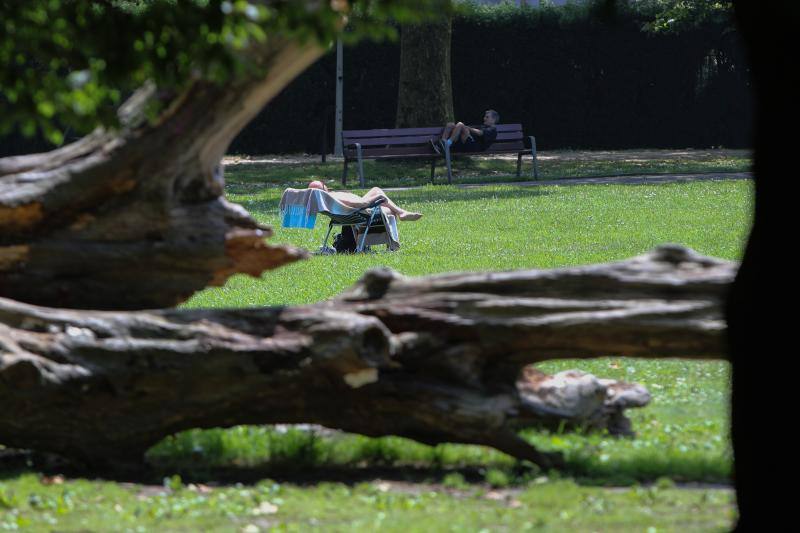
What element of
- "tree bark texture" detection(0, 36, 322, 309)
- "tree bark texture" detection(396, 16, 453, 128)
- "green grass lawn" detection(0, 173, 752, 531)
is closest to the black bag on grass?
"green grass lawn" detection(0, 173, 752, 531)

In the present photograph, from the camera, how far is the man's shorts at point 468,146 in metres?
24.1

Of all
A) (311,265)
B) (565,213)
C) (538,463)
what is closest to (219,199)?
(538,463)

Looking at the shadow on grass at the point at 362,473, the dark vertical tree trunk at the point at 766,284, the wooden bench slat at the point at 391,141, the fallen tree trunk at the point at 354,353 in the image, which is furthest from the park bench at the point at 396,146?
the dark vertical tree trunk at the point at 766,284

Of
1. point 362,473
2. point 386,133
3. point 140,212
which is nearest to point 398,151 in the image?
point 386,133

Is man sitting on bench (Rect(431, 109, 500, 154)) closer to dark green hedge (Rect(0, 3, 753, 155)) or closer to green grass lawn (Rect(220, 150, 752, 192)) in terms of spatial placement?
green grass lawn (Rect(220, 150, 752, 192))

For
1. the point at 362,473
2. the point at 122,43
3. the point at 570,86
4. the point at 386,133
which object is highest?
the point at 570,86

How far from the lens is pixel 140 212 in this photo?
6566mm

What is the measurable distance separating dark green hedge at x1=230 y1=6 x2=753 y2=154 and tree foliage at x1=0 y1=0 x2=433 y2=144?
87.2 feet

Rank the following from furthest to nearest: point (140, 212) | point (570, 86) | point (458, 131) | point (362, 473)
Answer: point (570, 86)
point (458, 131)
point (140, 212)
point (362, 473)

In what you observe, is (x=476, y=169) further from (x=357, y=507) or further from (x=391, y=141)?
(x=357, y=507)

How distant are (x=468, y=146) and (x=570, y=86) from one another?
907 cm

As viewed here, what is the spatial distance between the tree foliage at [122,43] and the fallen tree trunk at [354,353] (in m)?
1.65

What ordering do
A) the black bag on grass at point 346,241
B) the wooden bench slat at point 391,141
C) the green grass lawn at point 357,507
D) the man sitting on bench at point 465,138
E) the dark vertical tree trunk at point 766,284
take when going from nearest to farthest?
1. the dark vertical tree trunk at point 766,284
2. the green grass lawn at point 357,507
3. the black bag on grass at point 346,241
4. the wooden bench slat at point 391,141
5. the man sitting on bench at point 465,138

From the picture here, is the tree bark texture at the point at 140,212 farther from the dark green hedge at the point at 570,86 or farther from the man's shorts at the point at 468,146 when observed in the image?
the dark green hedge at the point at 570,86
